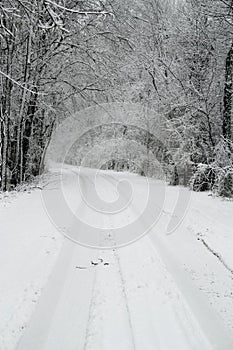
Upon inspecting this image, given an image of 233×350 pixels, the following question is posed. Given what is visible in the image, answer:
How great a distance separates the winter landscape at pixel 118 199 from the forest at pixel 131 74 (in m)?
0.10

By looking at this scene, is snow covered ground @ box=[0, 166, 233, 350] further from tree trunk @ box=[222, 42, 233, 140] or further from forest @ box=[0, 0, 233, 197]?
tree trunk @ box=[222, 42, 233, 140]

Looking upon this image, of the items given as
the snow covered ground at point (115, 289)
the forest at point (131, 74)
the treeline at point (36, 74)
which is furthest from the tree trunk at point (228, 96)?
the snow covered ground at point (115, 289)

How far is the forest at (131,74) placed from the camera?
1502 centimetres

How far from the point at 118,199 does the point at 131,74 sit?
41.8 ft

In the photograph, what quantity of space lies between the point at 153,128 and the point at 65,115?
8.38m

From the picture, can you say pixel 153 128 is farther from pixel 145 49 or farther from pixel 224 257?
pixel 224 257

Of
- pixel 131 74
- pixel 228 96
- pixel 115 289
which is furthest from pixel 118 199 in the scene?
pixel 131 74

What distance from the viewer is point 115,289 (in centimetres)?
516

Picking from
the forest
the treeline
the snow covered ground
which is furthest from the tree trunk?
the snow covered ground

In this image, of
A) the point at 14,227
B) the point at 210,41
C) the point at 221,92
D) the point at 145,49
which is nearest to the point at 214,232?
the point at 14,227

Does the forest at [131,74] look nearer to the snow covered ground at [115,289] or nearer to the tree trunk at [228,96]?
the tree trunk at [228,96]

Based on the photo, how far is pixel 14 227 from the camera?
8.69 meters

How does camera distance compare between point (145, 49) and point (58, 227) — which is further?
point (145, 49)

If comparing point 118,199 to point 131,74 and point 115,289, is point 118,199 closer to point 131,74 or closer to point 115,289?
point 115,289
